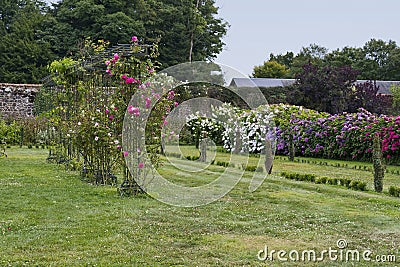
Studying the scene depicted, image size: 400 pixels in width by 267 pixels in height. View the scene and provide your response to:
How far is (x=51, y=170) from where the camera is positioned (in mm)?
9828

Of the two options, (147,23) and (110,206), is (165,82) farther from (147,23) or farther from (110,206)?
(147,23)

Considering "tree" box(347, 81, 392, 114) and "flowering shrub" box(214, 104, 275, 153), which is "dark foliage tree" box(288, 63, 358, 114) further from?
"flowering shrub" box(214, 104, 275, 153)

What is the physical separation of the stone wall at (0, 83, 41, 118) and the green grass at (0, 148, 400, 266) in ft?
42.4

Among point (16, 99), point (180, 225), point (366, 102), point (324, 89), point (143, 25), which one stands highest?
point (143, 25)

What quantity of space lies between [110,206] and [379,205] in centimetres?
316

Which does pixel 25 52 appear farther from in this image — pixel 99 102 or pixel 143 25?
pixel 99 102

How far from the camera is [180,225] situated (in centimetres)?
516

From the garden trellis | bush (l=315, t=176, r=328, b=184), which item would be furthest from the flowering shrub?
the garden trellis

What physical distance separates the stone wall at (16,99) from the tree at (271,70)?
1321 inches

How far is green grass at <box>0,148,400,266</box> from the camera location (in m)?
4.08

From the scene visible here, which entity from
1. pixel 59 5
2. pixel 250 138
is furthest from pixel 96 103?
pixel 59 5

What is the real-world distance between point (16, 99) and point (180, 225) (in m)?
16.6

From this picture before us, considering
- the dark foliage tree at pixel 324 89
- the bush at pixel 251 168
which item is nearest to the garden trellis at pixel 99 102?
the bush at pixel 251 168

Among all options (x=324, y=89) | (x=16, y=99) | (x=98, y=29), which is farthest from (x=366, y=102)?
(x=98, y=29)
